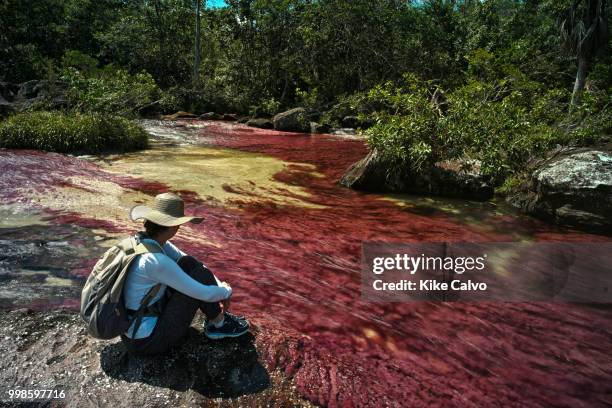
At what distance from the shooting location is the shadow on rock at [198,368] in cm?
294

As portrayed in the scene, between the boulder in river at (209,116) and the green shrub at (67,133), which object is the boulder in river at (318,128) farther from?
the green shrub at (67,133)

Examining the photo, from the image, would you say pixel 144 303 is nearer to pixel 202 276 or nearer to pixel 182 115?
pixel 202 276

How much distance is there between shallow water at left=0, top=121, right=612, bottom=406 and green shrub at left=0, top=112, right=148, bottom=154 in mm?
1356

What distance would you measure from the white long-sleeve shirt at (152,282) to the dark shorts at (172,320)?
50 mm

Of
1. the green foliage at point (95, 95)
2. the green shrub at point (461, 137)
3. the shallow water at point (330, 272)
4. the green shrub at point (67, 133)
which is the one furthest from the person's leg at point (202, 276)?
the green foliage at point (95, 95)

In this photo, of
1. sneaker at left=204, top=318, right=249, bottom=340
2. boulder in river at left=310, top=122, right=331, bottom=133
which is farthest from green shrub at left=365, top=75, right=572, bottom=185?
boulder in river at left=310, top=122, right=331, bottom=133

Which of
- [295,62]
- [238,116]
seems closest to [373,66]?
[295,62]

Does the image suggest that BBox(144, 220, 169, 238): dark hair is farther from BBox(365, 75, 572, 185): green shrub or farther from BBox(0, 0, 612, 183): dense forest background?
BBox(0, 0, 612, 183): dense forest background

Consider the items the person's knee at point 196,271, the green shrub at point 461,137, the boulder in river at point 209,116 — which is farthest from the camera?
the boulder in river at point 209,116

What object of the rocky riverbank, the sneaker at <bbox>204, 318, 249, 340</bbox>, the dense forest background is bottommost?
the rocky riverbank

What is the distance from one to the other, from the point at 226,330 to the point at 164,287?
66 centimetres

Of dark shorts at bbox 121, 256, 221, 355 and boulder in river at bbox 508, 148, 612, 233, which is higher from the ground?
boulder in river at bbox 508, 148, 612, 233

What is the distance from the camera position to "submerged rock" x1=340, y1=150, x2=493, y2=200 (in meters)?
9.16

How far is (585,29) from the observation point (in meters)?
19.4
